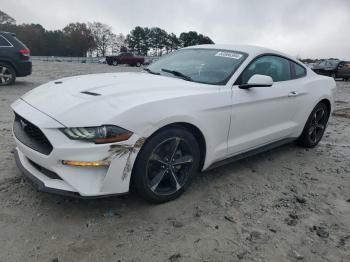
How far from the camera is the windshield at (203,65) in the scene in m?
3.73

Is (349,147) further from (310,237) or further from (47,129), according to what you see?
(47,129)

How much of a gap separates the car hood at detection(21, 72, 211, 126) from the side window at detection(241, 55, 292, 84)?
0.69m

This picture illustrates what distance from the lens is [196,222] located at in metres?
2.98

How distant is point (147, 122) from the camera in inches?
111

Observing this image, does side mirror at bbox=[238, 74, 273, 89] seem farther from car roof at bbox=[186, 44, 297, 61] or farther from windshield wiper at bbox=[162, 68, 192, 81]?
windshield wiper at bbox=[162, 68, 192, 81]

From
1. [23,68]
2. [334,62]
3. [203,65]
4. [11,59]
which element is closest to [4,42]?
[11,59]

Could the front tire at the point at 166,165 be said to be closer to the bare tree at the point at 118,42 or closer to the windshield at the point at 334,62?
the windshield at the point at 334,62

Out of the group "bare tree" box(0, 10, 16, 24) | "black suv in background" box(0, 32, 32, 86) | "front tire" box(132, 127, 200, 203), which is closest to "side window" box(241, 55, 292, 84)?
"front tire" box(132, 127, 200, 203)

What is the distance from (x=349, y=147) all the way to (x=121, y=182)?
417cm

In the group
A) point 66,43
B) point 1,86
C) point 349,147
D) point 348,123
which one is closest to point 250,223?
point 349,147

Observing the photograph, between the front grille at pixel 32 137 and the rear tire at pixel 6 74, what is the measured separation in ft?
24.6

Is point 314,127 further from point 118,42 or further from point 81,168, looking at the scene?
point 118,42

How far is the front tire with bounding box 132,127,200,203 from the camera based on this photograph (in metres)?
2.92

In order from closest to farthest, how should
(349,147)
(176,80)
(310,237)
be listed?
(310,237)
(176,80)
(349,147)
